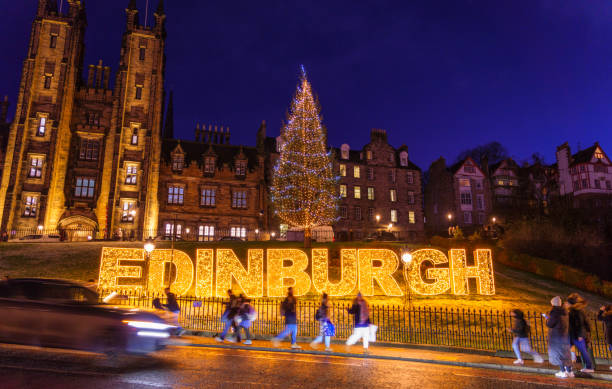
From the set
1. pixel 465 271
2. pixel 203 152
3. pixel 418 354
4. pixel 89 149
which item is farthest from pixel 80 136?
pixel 418 354

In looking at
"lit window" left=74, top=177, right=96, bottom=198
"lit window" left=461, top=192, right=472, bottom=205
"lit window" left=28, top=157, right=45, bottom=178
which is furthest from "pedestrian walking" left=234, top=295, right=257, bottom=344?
"lit window" left=461, top=192, right=472, bottom=205

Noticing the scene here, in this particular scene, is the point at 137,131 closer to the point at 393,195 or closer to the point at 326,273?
the point at 326,273

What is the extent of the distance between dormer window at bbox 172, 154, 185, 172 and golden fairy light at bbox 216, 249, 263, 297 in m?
29.7

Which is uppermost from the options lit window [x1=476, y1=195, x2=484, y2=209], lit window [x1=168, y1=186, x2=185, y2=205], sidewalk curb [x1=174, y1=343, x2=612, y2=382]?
lit window [x1=476, y1=195, x2=484, y2=209]

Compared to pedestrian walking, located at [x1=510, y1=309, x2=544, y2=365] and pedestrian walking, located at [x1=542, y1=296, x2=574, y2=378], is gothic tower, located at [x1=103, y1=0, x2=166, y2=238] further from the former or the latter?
pedestrian walking, located at [x1=542, y1=296, x2=574, y2=378]

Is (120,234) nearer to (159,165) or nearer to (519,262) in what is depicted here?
(159,165)

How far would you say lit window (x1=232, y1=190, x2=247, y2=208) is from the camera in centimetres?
5025

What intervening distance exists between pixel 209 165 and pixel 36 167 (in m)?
19.0

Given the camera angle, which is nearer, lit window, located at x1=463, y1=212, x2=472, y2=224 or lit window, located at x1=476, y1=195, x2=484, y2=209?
lit window, located at x1=463, y1=212, x2=472, y2=224

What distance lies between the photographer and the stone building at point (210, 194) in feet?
156

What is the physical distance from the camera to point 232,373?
9.43m

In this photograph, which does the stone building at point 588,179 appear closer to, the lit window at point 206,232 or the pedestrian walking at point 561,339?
the lit window at point 206,232

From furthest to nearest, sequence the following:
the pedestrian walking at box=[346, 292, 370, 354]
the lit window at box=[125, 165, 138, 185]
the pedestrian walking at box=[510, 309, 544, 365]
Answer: the lit window at box=[125, 165, 138, 185], the pedestrian walking at box=[346, 292, 370, 354], the pedestrian walking at box=[510, 309, 544, 365]

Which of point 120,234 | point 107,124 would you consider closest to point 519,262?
point 120,234
